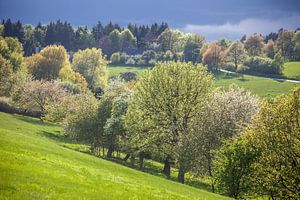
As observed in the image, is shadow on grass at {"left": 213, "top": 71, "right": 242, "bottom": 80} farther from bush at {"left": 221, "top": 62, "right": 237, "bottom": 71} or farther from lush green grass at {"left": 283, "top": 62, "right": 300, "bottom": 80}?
lush green grass at {"left": 283, "top": 62, "right": 300, "bottom": 80}

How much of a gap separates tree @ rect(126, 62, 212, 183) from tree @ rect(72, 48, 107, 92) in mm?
94649

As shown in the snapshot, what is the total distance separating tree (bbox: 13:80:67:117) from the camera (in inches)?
3866

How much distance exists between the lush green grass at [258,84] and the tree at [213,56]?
42.2ft

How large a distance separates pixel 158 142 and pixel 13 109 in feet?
184

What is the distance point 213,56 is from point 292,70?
129ft

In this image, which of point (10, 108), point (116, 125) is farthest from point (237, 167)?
point (10, 108)

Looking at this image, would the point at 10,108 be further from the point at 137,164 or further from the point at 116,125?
the point at 137,164

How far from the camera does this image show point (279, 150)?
40594mm

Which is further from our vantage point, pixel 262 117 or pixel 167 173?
pixel 167 173

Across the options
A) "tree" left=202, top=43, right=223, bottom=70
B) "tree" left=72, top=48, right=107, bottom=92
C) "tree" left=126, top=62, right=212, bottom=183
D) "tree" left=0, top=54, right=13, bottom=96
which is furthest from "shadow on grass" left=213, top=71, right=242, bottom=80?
"tree" left=126, top=62, right=212, bottom=183

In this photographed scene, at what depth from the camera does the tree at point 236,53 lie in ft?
590

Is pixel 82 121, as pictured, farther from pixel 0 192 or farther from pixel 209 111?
pixel 0 192

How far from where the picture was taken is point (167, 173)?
59.4 m

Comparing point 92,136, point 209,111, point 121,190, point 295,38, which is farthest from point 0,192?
point 295,38
